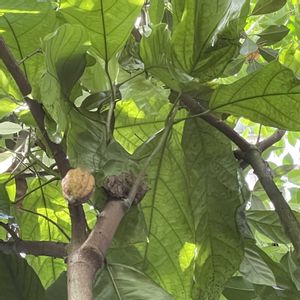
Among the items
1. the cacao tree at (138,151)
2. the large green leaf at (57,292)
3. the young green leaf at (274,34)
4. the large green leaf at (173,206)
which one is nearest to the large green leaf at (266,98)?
the cacao tree at (138,151)

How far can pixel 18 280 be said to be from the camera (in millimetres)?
579

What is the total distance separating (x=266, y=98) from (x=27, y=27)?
0.75 ft

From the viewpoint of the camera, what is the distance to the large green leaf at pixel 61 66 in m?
0.45

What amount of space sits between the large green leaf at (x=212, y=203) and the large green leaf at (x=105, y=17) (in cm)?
19

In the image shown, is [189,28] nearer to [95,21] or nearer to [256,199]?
[95,21]

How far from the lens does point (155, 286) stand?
0.49m

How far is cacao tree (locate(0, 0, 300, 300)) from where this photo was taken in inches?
18.2

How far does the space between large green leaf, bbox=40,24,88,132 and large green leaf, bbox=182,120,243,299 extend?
0.67 feet

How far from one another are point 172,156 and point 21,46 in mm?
205

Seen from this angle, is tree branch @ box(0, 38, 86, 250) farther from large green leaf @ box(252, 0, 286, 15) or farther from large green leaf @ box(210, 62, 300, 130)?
large green leaf @ box(252, 0, 286, 15)

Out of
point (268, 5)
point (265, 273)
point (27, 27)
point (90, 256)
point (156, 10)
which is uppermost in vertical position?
point (268, 5)

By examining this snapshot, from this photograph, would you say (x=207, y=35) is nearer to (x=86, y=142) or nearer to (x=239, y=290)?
(x=86, y=142)

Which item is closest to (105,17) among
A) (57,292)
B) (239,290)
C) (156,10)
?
(156,10)

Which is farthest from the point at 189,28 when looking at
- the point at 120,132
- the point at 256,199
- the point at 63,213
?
the point at 256,199
